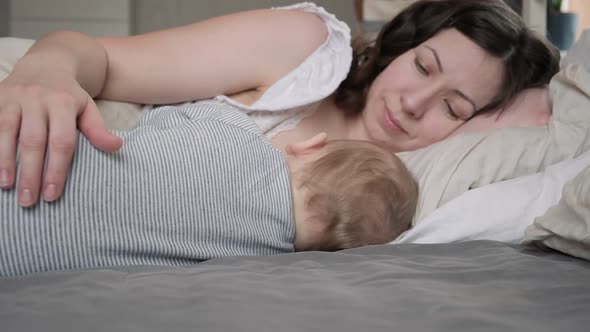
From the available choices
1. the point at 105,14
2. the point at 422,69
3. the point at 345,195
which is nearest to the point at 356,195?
the point at 345,195

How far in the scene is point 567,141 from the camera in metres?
1.36

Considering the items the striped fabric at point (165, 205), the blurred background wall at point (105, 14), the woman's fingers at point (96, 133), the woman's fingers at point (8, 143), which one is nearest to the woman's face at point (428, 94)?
the striped fabric at point (165, 205)

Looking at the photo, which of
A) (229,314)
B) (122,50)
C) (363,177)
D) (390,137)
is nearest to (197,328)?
(229,314)

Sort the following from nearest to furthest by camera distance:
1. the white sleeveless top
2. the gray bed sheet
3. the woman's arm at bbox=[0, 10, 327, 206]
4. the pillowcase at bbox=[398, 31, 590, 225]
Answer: the gray bed sheet, the woman's arm at bbox=[0, 10, 327, 206], the pillowcase at bbox=[398, 31, 590, 225], the white sleeveless top

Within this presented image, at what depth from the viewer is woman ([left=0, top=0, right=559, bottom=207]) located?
1.44 metres

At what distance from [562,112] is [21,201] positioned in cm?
106

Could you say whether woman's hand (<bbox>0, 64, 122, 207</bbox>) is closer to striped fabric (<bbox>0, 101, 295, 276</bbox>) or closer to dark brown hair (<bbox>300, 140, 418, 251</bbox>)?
striped fabric (<bbox>0, 101, 295, 276</bbox>)

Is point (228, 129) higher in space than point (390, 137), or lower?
higher

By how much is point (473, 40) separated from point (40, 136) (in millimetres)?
1129

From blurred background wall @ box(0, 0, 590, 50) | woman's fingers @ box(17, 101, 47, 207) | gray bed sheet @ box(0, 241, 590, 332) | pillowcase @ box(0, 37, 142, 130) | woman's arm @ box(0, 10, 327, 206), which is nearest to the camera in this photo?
gray bed sheet @ box(0, 241, 590, 332)

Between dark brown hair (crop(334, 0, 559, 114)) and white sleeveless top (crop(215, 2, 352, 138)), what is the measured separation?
114mm

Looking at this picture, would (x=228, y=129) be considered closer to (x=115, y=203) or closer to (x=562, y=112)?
(x=115, y=203)

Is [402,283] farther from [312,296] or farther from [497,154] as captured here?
[497,154]

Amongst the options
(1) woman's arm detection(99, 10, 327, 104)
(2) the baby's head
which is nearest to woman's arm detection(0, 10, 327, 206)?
(1) woman's arm detection(99, 10, 327, 104)
